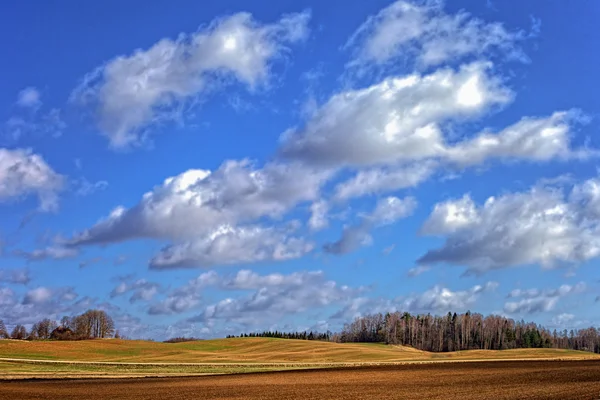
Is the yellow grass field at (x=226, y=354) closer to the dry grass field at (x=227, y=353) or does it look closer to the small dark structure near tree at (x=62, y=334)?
the dry grass field at (x=227, y=353)

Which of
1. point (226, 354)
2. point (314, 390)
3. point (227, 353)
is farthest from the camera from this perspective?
point (227, 353)

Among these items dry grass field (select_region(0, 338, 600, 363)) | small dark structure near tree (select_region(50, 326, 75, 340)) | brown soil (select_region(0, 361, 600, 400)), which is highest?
brown soil (select_region(0, 361, 600, 400))

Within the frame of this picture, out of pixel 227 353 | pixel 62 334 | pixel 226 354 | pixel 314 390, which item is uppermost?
pixel 314 390

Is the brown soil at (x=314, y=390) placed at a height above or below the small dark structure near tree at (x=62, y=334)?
above

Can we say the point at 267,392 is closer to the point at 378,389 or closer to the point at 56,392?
the point at 378,389

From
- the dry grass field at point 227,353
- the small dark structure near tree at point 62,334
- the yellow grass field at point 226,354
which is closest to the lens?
the yellow grass field at point 226,354

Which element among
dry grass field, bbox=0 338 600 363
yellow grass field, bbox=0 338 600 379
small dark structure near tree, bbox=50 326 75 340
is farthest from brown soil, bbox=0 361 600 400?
small dark structure near tree, bbox=50 326 75 340

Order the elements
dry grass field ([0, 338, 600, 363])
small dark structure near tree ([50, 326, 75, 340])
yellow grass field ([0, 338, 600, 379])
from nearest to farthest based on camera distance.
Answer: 1. yellow grass field ([0, 338, 600, 379])
2. dry grass field ([0, 338, 600, 363])
3. small dark structure near tree ([50, 326, 75, 340])

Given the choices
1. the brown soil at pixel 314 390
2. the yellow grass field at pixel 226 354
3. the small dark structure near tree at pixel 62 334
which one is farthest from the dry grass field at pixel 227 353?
the brown soil at pixel 314 390

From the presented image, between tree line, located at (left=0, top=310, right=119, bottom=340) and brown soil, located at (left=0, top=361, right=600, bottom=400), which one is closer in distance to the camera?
brown soil, located at (left=0, top=361, right=600, bottom=400)

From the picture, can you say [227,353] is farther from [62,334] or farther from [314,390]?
[314,390]

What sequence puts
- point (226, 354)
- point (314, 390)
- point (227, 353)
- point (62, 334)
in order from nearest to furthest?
point (314, 390)
point (226, 354)
point (227, 353)
point (62, 334)

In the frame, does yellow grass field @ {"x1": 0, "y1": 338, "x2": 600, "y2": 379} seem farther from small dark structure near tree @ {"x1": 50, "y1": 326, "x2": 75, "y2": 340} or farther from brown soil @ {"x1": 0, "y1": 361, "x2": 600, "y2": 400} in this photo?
small dark structure near tree @ {"x1": 50, "y1": 326, "x2": 75, "y2": 340}

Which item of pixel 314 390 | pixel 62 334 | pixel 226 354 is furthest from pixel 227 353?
pixel 314 390
